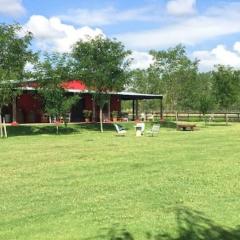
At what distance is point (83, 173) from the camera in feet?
43.4

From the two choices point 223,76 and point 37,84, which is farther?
point 223,76

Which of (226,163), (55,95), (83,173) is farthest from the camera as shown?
(55,95)

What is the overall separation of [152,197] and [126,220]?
1.75 meters

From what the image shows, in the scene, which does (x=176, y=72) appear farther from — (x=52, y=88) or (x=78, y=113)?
(x=52, y=88)

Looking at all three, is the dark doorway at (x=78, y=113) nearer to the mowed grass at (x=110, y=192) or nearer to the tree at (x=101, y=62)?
the tree at (x=101, y=62)

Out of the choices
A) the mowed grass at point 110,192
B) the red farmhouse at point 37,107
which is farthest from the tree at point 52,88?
the mowed grass at point 110,192

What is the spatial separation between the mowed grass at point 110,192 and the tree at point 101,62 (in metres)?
19.6

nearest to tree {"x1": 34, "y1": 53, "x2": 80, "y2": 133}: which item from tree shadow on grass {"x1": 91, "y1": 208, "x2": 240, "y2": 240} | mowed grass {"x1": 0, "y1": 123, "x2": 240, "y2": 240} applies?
mowed grass {"x1": 0, "y1": 123, "x2": 240, "y2": 240}

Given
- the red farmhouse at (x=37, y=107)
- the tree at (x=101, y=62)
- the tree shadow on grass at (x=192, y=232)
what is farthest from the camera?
the red farmhouse at (x=37, y=107)

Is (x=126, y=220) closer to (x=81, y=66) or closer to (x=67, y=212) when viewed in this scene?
(x=67, y=212)

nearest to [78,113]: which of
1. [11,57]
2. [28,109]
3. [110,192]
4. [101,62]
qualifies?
[28,109]

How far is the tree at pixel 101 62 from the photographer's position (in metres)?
36.4

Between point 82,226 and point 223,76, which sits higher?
point 223,76

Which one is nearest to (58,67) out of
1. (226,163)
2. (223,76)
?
(223,76)
